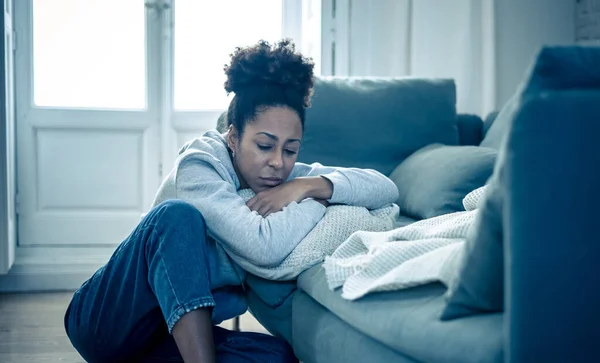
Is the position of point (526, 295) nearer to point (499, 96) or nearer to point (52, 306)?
point (52, 306)

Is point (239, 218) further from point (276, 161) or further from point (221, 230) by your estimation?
point (276, 161)

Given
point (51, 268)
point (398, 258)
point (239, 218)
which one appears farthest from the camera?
point (51, 268)

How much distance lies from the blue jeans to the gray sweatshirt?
0.06 m

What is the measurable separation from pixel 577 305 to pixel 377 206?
38.8 inches

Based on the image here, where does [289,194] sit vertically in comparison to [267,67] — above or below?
below

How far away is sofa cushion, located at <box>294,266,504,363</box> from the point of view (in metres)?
0.87

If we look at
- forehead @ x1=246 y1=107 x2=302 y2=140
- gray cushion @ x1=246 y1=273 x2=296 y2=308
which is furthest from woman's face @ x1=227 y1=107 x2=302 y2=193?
gray cushion @ x1=246 y1=273 x2=296 y2=308

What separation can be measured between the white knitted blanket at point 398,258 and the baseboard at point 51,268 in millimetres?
2220

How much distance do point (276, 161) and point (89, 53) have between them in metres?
2.10

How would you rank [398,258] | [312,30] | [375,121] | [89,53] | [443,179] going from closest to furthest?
[398,258]
[443,179]
[375,121]
[89,53]
[312,30]

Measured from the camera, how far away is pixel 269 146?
1634mm

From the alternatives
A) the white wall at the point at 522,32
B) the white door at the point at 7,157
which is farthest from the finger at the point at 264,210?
the white wall at the point at 522,32

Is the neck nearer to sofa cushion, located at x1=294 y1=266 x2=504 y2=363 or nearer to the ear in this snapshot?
the ear

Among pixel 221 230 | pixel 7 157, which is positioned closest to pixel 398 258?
pixel 221 230
